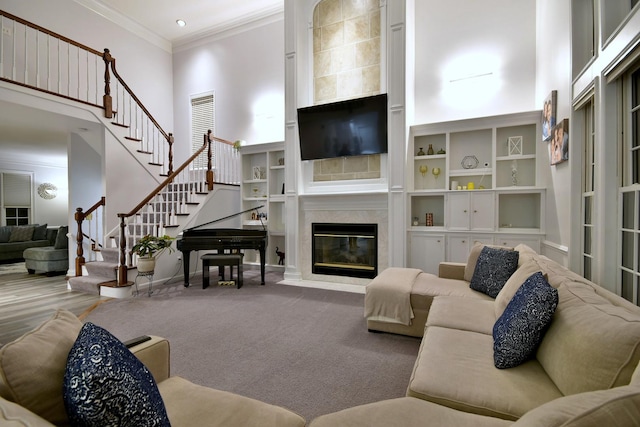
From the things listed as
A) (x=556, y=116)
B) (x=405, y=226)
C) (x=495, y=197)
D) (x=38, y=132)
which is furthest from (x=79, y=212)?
(x=556, y=116)

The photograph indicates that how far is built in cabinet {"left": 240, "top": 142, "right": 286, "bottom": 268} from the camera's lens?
A: 6.26 m

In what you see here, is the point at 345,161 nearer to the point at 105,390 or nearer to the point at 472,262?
the point at 472,262

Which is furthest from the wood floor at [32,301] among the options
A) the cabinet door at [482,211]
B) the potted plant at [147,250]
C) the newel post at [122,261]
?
the cabinet door at [482,211]

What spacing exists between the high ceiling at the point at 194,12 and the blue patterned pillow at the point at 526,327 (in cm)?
732

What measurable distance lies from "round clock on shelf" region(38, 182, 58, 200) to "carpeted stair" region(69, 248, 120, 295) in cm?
674

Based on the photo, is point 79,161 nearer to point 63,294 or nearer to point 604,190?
point 63,294

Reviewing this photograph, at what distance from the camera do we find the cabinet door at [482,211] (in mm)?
4520

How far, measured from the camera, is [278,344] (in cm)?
281

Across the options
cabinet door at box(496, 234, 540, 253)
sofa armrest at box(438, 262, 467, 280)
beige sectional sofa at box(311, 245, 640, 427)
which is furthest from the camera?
cabinet door at box(496, 234, 540, 253)

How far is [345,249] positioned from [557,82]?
352cm

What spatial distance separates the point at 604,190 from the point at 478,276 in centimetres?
116

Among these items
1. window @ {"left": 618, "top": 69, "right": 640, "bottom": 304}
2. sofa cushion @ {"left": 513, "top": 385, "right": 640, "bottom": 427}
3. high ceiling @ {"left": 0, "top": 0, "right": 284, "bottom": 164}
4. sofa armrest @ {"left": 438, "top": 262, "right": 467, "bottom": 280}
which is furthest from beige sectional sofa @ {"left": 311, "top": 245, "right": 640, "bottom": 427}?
high ceiling @ {"left": 0, "top": 0, "right": 284, "bottom": 164}

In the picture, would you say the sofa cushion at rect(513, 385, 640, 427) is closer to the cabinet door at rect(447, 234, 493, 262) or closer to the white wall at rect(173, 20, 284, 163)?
the cabinet door at rect(447, 234, 493, 262)

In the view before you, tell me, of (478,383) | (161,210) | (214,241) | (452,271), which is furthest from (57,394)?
(161,210)
